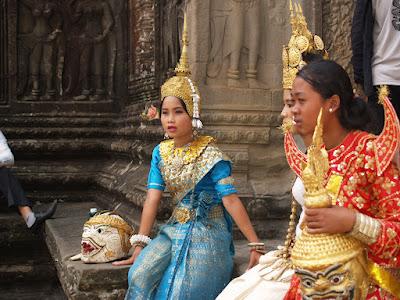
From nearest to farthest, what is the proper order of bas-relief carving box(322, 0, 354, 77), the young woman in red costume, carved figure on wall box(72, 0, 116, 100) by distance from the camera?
the young woman in red costume
bas-relief carving box(322, 0, 354, 77)
carved figure on wall box(72, 0, 116, 100)

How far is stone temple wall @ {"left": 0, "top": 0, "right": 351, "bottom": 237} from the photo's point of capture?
4.17m

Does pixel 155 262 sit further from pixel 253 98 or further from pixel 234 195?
pixel 253 98

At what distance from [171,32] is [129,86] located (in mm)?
1623

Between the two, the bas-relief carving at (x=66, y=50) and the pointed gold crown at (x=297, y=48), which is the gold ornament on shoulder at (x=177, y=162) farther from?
the bas-relief carving at (x=66, y=50)

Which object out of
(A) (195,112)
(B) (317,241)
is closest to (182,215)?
(A) (195,112)

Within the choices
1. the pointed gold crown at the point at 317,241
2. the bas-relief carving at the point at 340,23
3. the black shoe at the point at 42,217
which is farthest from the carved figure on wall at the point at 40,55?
the pointed gold crown at the point at 317,241

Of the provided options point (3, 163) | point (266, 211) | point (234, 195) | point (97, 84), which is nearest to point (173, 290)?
point (234, 195)

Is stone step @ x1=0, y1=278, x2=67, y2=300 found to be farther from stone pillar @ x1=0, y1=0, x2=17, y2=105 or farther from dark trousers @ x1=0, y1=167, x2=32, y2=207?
stone pillar @ x1=0, y1=0, x2=17, y2=105

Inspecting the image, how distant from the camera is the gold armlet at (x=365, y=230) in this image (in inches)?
70.5

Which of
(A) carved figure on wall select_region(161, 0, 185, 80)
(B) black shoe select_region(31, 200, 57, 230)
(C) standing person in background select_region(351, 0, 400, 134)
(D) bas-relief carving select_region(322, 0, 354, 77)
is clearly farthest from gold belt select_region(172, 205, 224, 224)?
(B) black shoe select_region(31, 200, 57, 230)

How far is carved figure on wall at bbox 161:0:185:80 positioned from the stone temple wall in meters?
0.01

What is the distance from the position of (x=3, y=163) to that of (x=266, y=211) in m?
2.40

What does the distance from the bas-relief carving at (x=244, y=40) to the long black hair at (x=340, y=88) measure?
2.21m

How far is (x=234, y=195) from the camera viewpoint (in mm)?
3059
